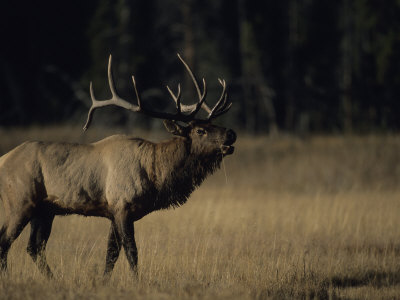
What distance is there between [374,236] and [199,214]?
9.85 feet

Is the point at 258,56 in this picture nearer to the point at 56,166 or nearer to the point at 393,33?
the point at 393,33

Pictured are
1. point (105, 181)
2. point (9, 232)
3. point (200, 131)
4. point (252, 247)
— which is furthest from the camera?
point (252, 247)

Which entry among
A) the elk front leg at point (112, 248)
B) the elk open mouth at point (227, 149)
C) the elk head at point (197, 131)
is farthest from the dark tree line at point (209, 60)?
the elk front leg at point (112, 248)

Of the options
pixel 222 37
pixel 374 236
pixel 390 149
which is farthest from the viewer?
pixel 222 37

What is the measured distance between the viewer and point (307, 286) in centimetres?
629

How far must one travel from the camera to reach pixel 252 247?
8.37 meters

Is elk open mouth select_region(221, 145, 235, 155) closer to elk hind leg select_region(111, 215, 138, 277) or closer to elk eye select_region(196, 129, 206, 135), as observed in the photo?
elk eye select_region(196, 129, 206, 135)

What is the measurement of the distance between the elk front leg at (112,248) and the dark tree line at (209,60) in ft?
48.7

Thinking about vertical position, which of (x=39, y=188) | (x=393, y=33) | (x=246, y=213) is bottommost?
(x=246, y=213)

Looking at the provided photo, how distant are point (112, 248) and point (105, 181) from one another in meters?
0.71

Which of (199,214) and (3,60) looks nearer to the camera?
(199,214)

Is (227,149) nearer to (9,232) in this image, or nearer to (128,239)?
(128,239)

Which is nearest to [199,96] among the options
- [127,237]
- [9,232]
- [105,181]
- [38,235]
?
[105,181]

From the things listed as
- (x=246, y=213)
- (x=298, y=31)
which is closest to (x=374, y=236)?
(x=246, y=213)
